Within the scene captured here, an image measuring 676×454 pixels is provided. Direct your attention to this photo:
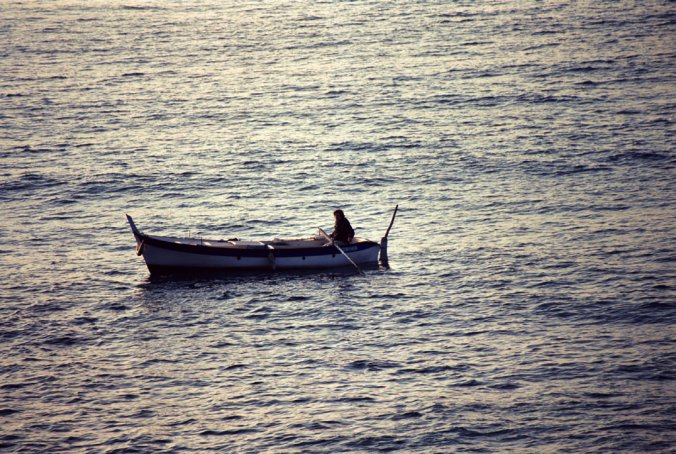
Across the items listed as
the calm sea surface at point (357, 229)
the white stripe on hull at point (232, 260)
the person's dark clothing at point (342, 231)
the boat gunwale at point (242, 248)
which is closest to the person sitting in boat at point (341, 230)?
the person's dark clothing at point (342, 231)

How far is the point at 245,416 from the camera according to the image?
3250 cm

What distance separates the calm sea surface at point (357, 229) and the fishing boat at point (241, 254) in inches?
23.5

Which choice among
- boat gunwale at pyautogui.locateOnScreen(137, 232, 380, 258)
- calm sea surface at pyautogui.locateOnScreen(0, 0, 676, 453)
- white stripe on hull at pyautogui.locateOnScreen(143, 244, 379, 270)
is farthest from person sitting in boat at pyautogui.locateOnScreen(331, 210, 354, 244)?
calm sea surface at pyautogui.locateOnScreen(0, 0, 676, 453)

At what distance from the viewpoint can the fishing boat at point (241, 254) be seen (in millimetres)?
42844

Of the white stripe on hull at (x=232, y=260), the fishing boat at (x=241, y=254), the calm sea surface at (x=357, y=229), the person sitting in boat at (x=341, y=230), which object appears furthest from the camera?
the person sitting in boat at (x=341, y=230)

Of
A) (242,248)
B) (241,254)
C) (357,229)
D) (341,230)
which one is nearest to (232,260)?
(241,254)

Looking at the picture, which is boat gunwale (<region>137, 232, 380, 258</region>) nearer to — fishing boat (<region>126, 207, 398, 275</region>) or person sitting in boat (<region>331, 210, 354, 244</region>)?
fishing boat (<region>126, 207, 398, 275</region>)

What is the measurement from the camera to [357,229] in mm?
49906

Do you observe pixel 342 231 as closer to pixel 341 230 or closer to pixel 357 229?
pixel 341 230

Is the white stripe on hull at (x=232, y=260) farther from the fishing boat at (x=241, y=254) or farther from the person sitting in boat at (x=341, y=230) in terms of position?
the person sitting in boat at (x=341, y=230)

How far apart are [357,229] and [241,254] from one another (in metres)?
8.22

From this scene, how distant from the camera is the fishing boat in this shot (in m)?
42.8

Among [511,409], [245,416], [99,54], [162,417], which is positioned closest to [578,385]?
[511,409]

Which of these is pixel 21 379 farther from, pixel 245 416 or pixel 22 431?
pixel 245 416
